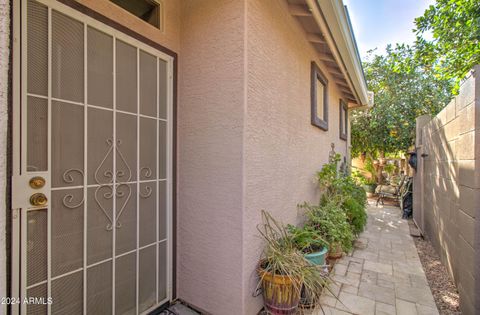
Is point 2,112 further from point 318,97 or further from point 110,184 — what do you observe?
point 318,97

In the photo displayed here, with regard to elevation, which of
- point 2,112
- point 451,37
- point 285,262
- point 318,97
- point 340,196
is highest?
point 451,37

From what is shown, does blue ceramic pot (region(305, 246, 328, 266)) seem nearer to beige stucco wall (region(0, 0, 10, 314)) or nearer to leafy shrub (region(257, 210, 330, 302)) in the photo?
leafy shrub (region(257, 210, 330, 302))

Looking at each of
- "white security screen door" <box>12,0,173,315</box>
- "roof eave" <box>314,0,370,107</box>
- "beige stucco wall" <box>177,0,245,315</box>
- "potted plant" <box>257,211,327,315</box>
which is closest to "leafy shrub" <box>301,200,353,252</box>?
"potted plant" <box>257,211,327,315</box>

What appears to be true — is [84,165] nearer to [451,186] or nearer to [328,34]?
[328,34]

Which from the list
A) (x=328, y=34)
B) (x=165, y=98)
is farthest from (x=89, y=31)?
(x=328, y=34)

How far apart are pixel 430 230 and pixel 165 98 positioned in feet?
17.9

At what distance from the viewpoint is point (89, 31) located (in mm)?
1800

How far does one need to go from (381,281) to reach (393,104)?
26.8 feet

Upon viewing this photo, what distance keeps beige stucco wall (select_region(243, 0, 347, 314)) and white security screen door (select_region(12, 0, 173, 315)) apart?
85cm

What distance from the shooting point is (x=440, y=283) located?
10.4 ft

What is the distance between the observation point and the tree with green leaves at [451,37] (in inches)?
183

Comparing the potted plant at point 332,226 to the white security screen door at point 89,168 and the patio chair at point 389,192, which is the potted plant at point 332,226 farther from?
the patio chair at point 389,192

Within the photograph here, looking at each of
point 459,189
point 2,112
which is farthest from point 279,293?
point 459,189

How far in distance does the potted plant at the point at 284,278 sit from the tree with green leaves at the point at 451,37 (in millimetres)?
5108
